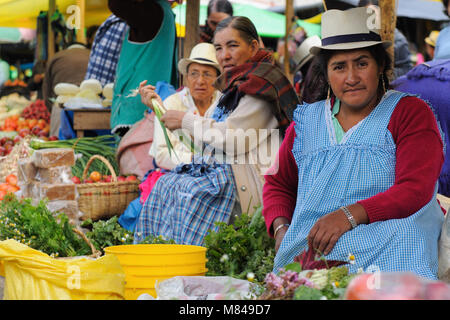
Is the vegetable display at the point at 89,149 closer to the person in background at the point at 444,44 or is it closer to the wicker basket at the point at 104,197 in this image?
the wicker basket at the point at 104,197

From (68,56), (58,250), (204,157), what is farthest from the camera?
(68,56)

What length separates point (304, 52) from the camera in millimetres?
5859

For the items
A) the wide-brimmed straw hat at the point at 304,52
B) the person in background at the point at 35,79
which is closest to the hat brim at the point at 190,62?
the wide-brimmed straw hat at the point at 304,52

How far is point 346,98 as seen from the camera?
2594 mm

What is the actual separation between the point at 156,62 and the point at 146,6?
0.51m

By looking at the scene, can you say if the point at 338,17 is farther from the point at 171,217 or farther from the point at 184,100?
the point at 184,100

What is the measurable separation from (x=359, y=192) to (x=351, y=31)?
2.29ft

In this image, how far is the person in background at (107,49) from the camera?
6508mm

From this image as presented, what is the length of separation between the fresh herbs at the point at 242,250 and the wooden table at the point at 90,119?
333 cm

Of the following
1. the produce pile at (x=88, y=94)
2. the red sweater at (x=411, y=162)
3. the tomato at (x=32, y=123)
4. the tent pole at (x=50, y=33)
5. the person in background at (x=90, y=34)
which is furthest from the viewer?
the person in background at (x=90, y=34)

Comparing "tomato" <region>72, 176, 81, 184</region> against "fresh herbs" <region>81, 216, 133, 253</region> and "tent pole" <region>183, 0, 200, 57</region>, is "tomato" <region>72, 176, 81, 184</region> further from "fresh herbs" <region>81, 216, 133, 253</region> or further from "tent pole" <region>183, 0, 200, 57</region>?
"tent pole" <region>183, 0, 200, 57</region>

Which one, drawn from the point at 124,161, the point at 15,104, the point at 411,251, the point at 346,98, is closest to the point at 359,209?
the point at 411,251

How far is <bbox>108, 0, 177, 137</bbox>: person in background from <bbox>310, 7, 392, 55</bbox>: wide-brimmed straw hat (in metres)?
3.05

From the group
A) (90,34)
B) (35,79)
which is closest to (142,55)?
(90,34)
